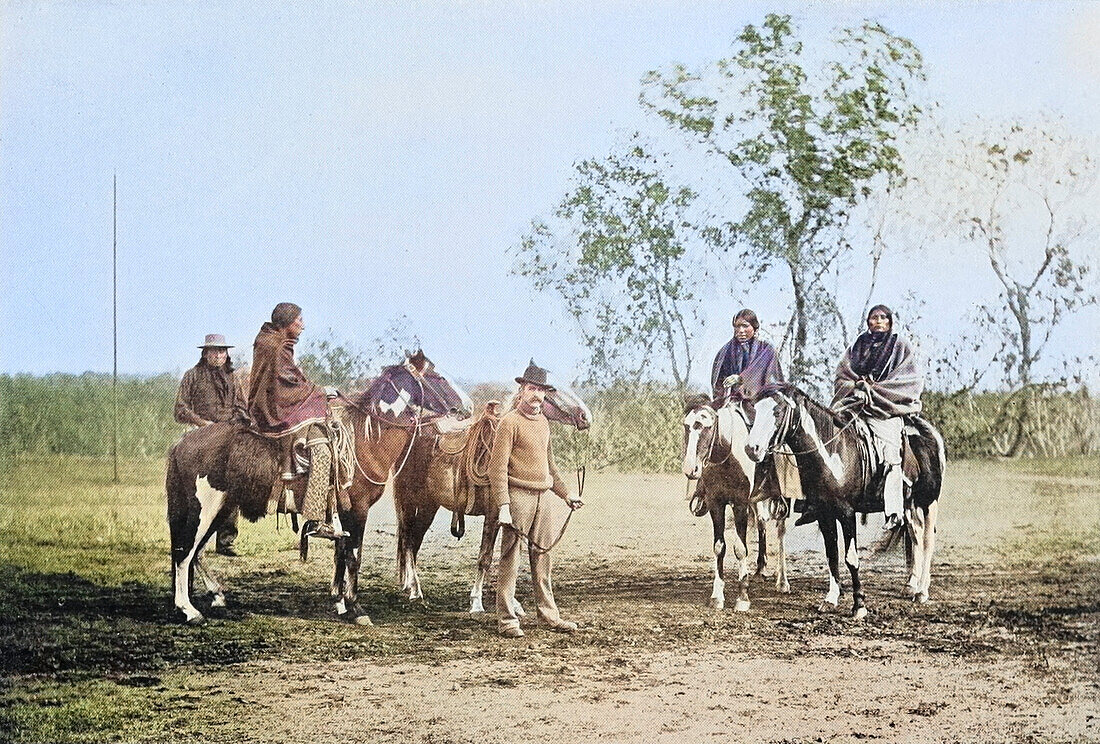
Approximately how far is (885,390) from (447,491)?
99.9 inches

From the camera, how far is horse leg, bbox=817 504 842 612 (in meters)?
7.37

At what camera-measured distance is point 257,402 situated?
23.0 ft

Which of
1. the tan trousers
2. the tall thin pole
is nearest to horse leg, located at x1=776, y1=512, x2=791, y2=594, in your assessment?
the tan trousers

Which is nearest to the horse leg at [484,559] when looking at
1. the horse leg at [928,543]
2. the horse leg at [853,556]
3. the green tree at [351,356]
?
the green tree at [351,356]

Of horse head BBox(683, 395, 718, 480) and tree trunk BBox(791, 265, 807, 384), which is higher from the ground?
tree trunk BBox(791, 265, 807, 384)

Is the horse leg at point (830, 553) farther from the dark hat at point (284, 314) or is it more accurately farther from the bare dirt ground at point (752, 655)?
the dark hat at point (284, 314)

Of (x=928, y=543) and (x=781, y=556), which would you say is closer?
(x=781, y=556)

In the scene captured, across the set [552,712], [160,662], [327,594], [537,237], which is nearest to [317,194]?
[537,237]

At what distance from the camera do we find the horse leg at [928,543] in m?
7.62

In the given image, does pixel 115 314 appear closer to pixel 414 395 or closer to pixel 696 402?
pixel 414 395

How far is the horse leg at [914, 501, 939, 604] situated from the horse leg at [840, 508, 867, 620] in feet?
1.46

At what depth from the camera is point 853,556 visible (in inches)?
291

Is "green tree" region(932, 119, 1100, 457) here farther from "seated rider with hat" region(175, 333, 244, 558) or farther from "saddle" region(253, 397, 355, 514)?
"seated rider with hat" region(175, 333, 244, 558)

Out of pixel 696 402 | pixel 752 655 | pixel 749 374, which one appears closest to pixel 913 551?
pixel 752 655
